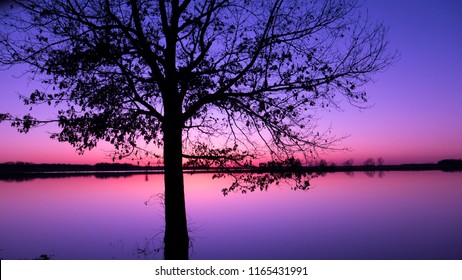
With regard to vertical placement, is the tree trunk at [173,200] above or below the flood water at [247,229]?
above

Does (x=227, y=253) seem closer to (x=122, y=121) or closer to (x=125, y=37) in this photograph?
(x=122, y=121)

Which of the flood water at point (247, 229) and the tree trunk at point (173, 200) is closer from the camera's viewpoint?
the tree trunk at point (173, 200)

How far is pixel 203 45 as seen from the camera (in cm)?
1224

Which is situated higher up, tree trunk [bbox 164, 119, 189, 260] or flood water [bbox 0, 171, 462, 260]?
tree trunk [bbox 164, 119, 189, 260]

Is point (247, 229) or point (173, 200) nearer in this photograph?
point (173, 200)

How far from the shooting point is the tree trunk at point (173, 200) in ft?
38.3

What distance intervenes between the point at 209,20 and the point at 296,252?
42.4 feet

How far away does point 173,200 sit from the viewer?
38.4 ft

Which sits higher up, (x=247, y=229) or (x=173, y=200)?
(x=173, y=200)

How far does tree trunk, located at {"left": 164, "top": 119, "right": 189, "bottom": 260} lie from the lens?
→ 11688 mm

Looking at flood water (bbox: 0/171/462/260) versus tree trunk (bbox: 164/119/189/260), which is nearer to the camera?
tree trunk (bbox: 164/119/189/260)
